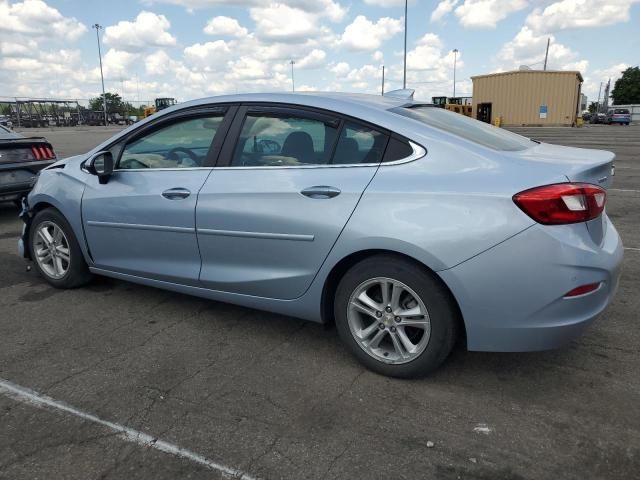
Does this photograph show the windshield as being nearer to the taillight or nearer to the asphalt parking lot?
the asphalt parking lot

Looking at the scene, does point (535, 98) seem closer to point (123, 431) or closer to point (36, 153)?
point (36, 153)

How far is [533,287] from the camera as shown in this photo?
257cm

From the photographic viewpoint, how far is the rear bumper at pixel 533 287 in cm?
254

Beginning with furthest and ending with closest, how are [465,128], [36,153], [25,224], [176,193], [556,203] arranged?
[36,153]
[25,224]
[176,193]
[465,128]
[556,203]

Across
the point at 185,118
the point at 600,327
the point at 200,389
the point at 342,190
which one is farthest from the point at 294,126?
the point at 600,327

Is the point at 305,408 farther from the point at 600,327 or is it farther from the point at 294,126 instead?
the point at 600,327

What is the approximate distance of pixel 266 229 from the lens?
3225 mm

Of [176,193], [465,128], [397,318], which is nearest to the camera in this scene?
[397,318]

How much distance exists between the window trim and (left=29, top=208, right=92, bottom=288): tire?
31.9 inches

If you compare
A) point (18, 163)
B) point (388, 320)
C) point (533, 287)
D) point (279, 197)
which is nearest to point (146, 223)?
point (279, 197)

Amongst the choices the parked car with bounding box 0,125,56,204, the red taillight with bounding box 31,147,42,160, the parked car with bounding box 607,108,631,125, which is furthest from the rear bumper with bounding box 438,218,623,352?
the parked car with bounding box 607,108,631,125

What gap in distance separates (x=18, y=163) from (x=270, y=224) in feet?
18.7

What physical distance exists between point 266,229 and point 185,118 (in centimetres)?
114

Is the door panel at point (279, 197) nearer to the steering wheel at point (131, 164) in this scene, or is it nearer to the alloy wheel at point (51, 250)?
the steering wheel at point (131, 164)
